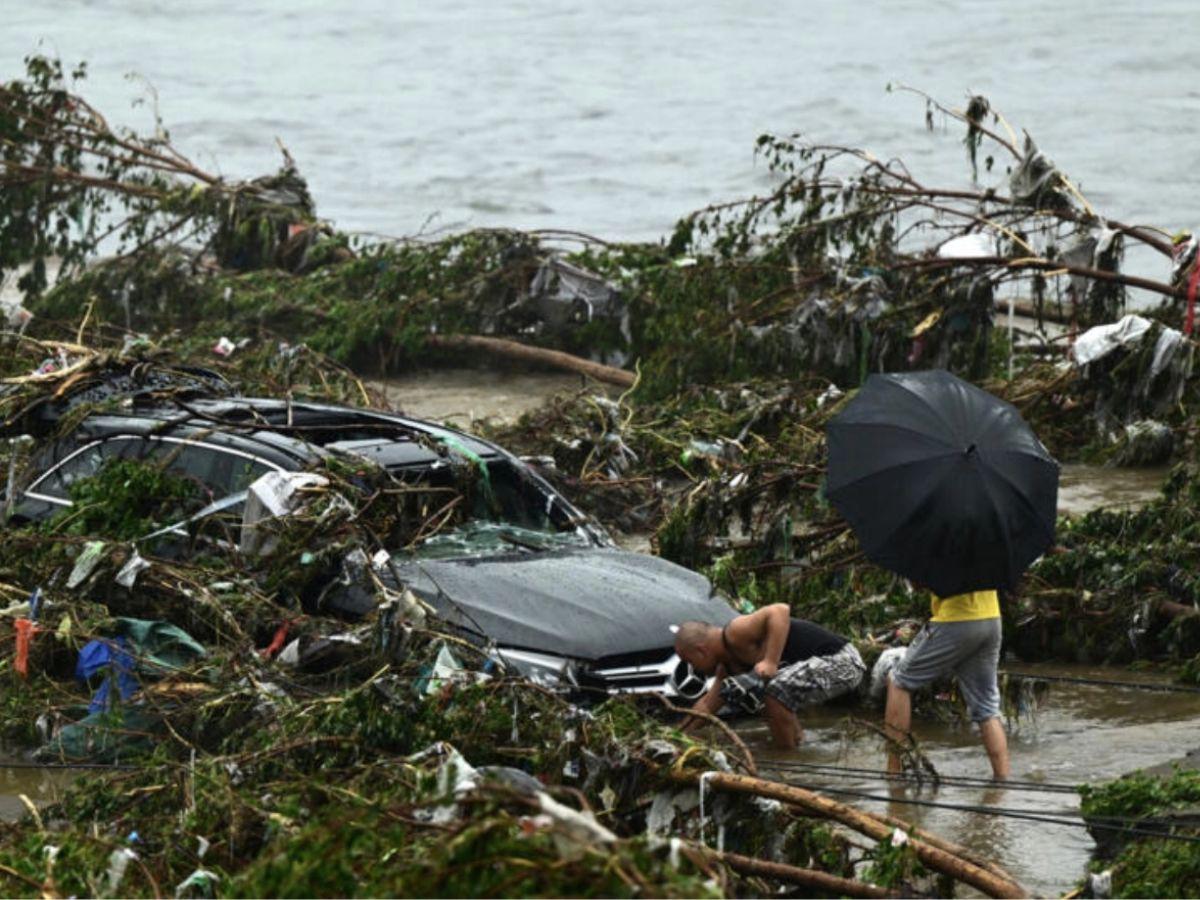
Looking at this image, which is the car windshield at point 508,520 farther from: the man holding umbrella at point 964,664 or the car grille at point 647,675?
the man holding umbrella at point 964,664

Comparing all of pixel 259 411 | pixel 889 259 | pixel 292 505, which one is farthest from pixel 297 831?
pixel 889 259

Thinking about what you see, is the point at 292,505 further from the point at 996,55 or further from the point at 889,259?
the point at 996,55

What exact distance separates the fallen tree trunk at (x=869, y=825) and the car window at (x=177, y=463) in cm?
462

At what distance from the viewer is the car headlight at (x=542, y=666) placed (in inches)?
402

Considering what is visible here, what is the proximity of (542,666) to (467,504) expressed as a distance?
78.3 inches

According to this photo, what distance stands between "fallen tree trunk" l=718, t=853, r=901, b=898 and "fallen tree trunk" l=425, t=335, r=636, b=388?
11399 mm

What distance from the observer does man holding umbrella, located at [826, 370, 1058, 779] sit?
31.7ft

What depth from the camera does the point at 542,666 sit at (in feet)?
33.9

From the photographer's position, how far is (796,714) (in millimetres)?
11070

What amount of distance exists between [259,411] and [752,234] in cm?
636

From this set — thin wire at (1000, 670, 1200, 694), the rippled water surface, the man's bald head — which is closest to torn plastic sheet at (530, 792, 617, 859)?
the man's bald head

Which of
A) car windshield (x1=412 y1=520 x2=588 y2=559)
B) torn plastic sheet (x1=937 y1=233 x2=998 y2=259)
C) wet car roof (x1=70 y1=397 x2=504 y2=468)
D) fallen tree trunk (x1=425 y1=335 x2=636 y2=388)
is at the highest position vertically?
torn plastic sheet (x1=937 y1=233 x2=998 y2=259)

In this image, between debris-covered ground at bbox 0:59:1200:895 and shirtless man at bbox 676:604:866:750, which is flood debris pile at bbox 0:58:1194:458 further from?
shirtless man at bbox 676:604:866:750

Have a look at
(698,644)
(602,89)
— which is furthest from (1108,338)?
(602,89)
